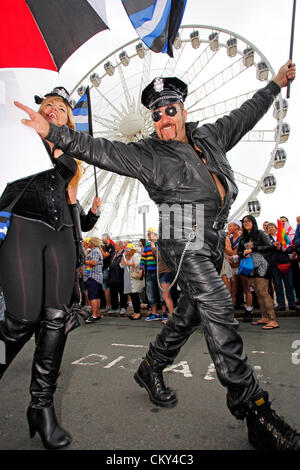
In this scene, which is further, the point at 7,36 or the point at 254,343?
the point at 254,343

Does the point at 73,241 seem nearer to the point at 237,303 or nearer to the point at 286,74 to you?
the point at 286,74

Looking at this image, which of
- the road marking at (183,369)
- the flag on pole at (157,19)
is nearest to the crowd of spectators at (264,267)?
the road marking at (183,369)

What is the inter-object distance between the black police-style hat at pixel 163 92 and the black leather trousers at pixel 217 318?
2.95ft

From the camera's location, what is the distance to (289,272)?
5902mm

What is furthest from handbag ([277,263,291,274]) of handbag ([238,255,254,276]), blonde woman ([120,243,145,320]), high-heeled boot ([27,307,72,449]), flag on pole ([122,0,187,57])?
high-heeled boot ([27,307,72,449])

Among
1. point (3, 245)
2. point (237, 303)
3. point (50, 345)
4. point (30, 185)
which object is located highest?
point (30, 185)

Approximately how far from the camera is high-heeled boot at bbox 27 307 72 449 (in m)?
1.60

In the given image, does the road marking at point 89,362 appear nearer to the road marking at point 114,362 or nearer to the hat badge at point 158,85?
the road marking at point 114,362

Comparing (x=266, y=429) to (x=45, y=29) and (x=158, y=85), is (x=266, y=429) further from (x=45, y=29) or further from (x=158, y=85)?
(x=45, y=29)

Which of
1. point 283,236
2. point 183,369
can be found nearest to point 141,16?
point 183,369

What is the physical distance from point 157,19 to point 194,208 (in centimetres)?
211
